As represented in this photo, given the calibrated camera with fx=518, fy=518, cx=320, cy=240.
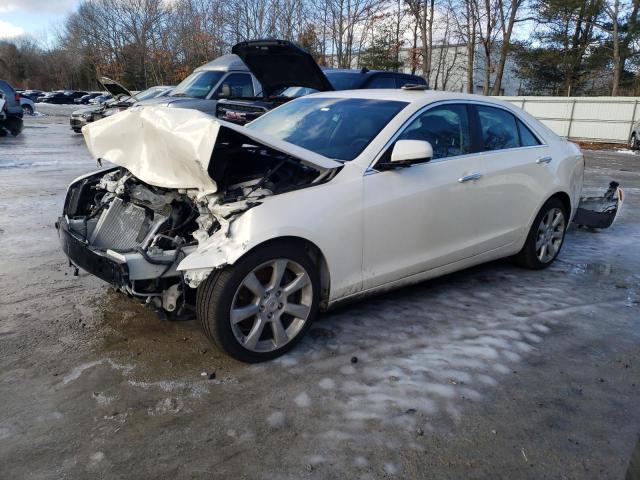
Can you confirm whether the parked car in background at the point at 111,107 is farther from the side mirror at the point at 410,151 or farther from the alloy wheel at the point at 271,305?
the alloy wheel at the point at 271,305

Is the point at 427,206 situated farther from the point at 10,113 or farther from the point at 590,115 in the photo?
the point at 590,115

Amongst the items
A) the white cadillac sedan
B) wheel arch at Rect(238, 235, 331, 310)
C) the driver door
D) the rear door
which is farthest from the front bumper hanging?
wheel arch at Rect(238, 235, 331, 310)

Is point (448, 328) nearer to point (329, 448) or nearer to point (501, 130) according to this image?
point (329, 448)

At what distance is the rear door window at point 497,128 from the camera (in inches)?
171

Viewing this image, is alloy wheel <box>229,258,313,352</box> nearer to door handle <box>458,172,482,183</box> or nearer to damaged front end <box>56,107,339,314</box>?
damaged front end <box>56,107,339,314</box>

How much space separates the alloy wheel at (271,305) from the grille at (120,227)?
0.95 metres

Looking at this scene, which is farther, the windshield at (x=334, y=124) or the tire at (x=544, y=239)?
the tire at (x=544, y=239)

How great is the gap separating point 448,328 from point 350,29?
3330 cm

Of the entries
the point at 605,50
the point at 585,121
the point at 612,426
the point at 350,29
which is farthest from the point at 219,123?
the point at 605,50

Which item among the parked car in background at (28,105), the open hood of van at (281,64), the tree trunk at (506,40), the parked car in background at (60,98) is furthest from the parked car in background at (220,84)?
the parked car in background at (60,98)

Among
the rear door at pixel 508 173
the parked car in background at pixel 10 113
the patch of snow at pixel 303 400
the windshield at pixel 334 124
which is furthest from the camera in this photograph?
the parked car in background at pixel 10 113

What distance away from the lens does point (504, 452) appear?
2.43m

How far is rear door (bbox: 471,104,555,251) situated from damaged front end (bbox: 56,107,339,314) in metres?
1.67

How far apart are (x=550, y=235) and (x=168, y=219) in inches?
142
